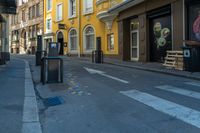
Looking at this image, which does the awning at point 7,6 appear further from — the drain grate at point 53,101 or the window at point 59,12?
the window at point 59,12

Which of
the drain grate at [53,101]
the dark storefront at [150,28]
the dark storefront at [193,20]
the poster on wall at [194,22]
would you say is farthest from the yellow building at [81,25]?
the drain grate at [53,101]

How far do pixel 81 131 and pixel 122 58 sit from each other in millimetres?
19983

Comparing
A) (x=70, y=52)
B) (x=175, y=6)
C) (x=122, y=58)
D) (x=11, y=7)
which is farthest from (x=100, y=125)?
(x=70, y=52)

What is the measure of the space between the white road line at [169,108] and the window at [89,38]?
23.0 metres

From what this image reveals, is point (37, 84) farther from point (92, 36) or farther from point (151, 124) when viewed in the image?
point (92, 36)

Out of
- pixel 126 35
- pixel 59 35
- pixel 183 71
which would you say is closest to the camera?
pixel 183 71

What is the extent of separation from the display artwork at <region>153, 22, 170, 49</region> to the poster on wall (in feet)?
8.91

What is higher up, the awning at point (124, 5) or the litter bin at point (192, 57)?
the awning at point (124, 5)

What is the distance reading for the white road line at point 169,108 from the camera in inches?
264

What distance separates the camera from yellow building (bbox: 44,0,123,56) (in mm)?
27945

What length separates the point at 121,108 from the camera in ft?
25.8

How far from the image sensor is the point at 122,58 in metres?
25.9

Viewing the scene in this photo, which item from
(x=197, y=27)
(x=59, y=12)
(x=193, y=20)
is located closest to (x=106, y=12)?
(x=193, y=20)

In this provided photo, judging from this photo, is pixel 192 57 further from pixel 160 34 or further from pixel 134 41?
pixel 134 41
